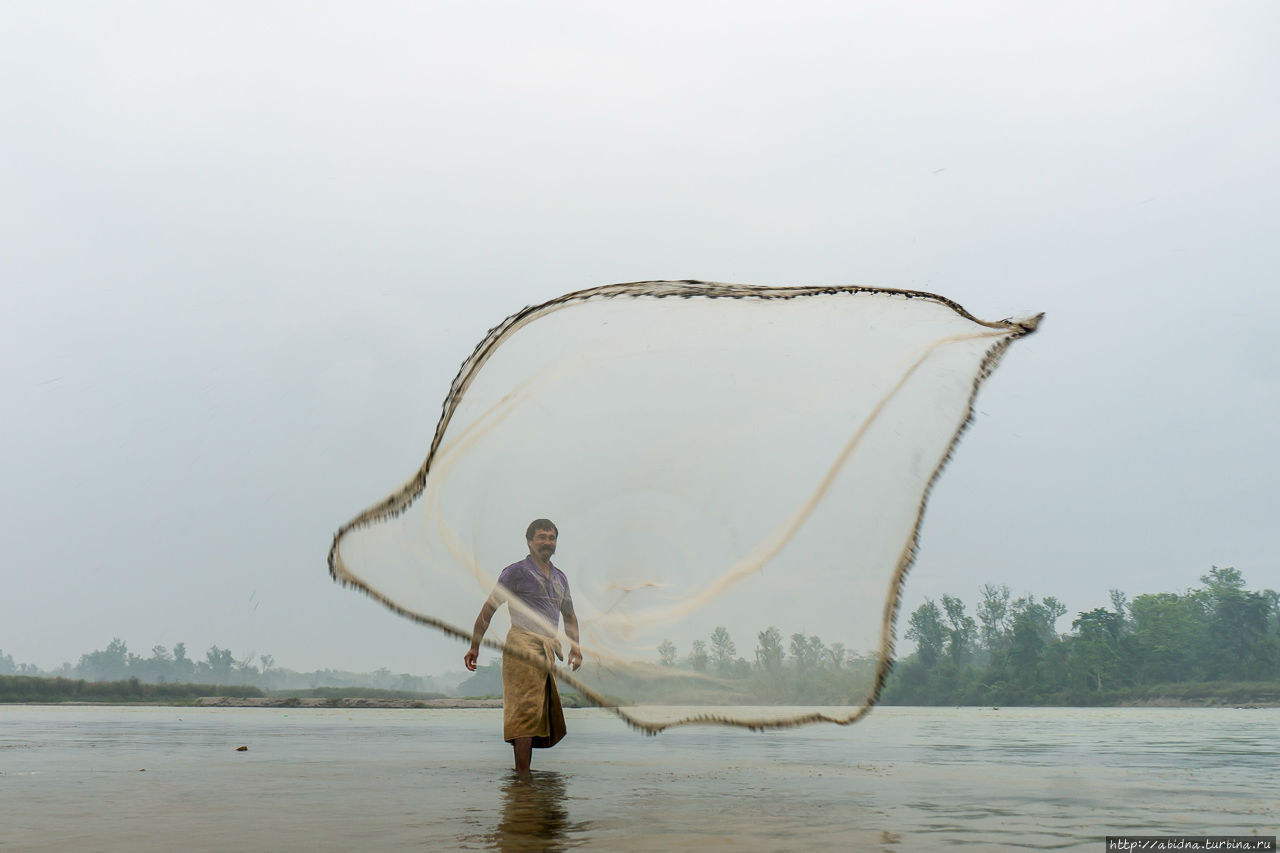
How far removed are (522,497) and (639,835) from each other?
2420mm

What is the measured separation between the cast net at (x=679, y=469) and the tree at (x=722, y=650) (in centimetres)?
1

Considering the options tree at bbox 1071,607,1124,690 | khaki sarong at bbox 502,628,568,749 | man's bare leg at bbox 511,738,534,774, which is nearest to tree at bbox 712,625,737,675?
khaki sarong at bbox 502,628,568,749

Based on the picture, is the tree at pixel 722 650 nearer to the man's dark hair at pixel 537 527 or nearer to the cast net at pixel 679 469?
the cast net at pixel 679 469

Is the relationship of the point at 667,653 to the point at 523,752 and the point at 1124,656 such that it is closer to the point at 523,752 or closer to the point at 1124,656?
the point at 523,752

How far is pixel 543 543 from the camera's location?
7.69 metres

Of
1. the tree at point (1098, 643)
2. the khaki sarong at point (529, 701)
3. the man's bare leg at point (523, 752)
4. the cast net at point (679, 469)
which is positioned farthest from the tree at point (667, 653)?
the tree at point (1098, 643)

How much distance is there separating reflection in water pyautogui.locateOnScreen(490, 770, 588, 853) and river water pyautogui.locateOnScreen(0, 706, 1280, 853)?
2 cm

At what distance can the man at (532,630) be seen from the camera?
7375 millimetres

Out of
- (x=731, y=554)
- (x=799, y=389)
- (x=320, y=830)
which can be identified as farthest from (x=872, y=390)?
(x=320, y=830)

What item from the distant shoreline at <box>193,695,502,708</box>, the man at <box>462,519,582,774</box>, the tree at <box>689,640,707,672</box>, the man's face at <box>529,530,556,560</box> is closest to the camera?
the tree at <box>689,640,707,672</box>

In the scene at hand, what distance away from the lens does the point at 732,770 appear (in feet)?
34.2

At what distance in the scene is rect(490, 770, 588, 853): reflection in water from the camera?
17.4ft

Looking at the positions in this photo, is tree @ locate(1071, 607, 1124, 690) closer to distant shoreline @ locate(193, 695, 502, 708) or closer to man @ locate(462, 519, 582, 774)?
distant shoreline @ locate(193, 695, 502, 708)

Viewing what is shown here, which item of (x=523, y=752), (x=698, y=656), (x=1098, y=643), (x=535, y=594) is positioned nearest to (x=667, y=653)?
(x=698, y=656)
